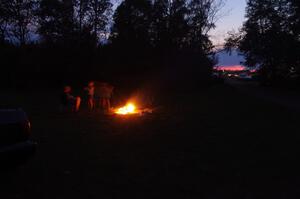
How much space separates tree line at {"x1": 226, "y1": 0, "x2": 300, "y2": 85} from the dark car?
1210 inches

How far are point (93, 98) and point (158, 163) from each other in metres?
10.5

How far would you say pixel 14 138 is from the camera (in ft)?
16.7

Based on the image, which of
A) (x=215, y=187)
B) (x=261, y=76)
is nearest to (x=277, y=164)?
(x=215, y=187)

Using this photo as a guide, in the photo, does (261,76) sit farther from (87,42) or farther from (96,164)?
(96,164)

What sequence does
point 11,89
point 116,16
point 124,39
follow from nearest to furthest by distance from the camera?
point 11,89
point 124,39
point 116,16

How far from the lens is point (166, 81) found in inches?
1270

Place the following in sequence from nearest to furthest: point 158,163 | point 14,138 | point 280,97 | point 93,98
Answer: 1. point 14,138
2. point 158,163
3. point 93,98
4. point 280,97

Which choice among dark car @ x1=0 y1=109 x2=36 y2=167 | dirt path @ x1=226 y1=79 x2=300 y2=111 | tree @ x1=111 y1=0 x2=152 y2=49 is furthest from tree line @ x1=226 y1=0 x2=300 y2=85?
dark car @ x1=0 y1=109 x2=36 y2=167

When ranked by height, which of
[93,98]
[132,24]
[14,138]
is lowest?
[93,98]

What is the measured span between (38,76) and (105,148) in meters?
24.0

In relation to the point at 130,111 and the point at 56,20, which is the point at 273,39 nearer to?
the point at 56,20

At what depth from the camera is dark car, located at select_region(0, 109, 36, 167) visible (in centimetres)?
489

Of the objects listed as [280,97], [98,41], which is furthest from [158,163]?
[98,41]

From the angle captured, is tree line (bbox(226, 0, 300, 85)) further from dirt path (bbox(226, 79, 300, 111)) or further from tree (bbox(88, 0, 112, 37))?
tree (bbox(88, 0, 112, 37))
